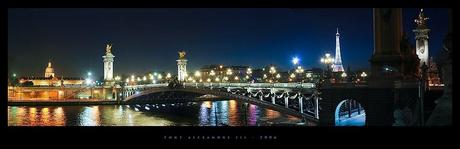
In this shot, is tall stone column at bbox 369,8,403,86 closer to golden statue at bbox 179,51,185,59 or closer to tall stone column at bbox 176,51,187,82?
tall stone column at bbox 176,51,187,82

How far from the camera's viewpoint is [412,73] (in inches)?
375

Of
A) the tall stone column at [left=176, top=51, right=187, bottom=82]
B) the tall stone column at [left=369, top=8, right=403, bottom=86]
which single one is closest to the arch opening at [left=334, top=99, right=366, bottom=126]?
the tall stone column at [left=369, top=8, right=403, bottom=86]

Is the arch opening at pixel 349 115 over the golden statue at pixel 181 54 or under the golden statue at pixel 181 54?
under

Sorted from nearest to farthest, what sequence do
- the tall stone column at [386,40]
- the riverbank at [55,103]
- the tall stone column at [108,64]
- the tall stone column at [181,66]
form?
1. the tall stone column at [386,40]
2. the riverbank at [55,103]
3. the tall stone column at [181,66]
4. the tall stone column at [108,64]

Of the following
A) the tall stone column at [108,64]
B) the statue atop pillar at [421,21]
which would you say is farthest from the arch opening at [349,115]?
the tall stone column at [108,64]

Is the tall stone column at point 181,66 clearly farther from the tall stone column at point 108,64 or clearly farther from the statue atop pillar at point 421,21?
the statue atop pillar at point 421,21

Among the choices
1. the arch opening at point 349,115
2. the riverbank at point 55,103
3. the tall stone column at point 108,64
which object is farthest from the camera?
the tall stone column at point 108,64

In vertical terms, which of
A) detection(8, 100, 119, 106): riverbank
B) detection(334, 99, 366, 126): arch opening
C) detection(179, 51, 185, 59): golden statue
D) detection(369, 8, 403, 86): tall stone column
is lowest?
detection(8, 100, 119, 106): riverbank

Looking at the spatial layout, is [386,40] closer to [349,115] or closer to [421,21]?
[349,115]

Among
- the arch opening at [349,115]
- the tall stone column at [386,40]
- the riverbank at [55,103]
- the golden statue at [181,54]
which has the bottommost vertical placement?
the riverbank at [55,103]

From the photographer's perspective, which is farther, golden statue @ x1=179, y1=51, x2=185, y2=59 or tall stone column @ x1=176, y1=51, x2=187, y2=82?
golden statue @ x1=179, y1=51, x2=185, y2=59
